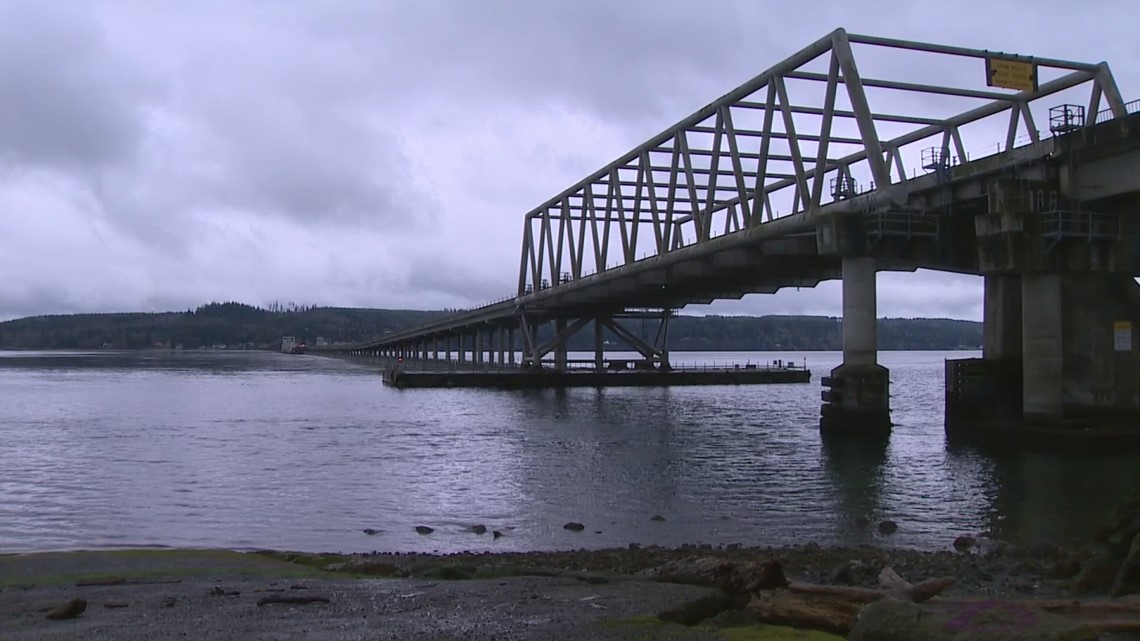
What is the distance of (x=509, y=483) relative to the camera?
2852cm

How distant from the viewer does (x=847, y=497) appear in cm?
2500

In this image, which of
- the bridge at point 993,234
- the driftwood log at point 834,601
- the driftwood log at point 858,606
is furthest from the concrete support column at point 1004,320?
the driftwood log at point 858,606

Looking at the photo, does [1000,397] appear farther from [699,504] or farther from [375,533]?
[375,533]

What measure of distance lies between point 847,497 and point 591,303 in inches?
2628

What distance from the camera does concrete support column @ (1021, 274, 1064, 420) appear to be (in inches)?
1383

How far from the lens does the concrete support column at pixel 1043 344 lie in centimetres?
3512

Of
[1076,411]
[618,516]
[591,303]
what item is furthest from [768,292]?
[618,516]

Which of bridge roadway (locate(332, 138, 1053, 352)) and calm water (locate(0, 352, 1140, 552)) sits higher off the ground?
bridge roadway (locate(332, 138, 1053, 352))

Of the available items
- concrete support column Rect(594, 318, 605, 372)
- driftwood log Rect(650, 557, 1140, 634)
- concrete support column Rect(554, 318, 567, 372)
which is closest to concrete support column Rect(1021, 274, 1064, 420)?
driftwood log Rect(650, 557, 1140, 634)

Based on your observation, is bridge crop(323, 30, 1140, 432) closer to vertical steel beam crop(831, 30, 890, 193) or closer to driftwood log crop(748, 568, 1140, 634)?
vertical steel beam crop(831, 30, 890, 193)

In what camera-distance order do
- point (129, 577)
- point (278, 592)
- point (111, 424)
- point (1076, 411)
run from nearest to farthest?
point (278, 592), point (129, 577), point (1076, 411), point (111, 424)

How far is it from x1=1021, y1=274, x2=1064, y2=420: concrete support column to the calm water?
2.70 m

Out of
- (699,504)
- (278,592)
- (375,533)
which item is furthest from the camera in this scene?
(699,504)

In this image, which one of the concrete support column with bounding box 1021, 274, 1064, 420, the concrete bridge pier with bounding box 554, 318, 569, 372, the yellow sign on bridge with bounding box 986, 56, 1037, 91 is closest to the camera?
the concrete support column with bounding box 1021, 274, 1064, 420
